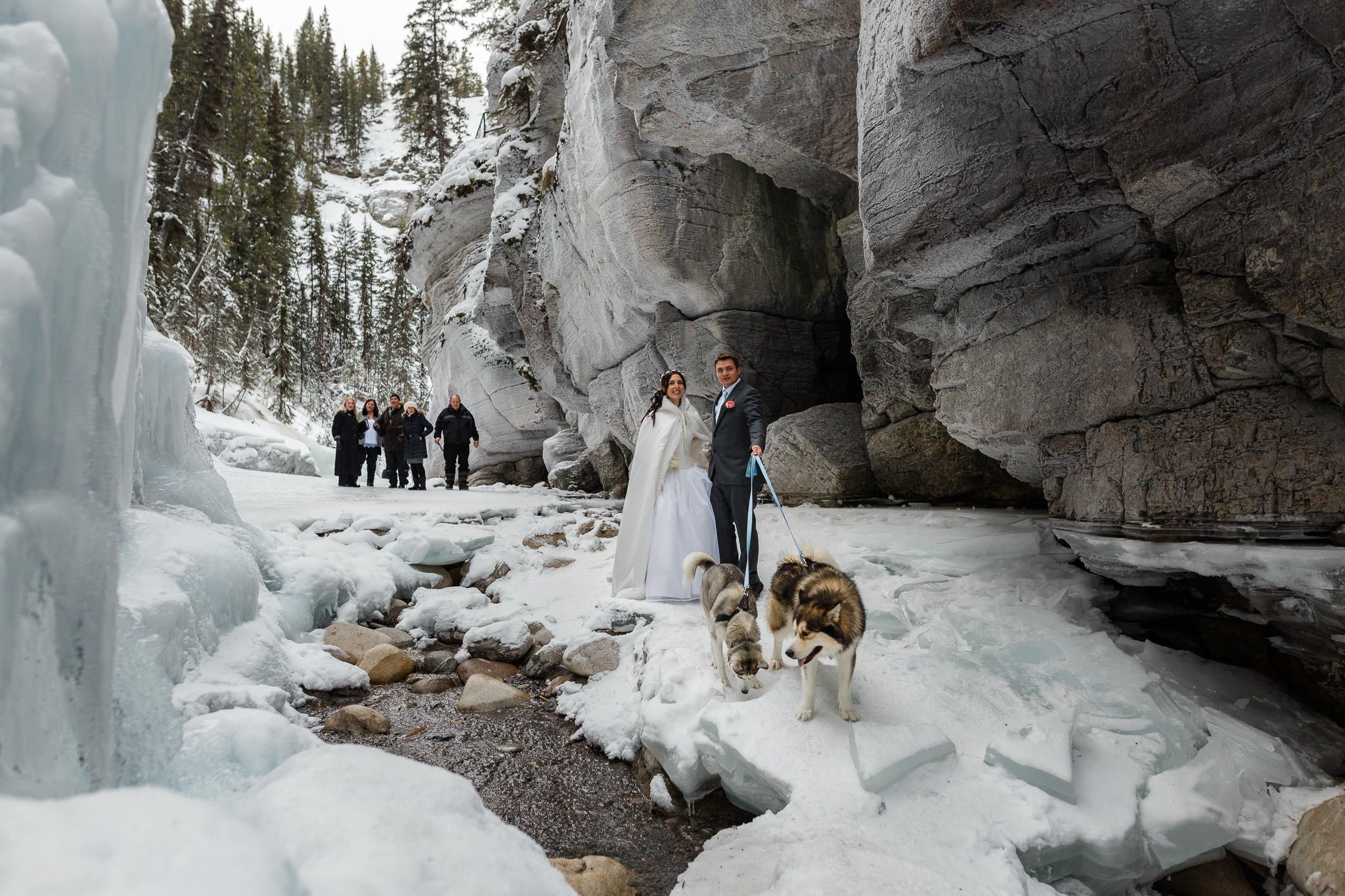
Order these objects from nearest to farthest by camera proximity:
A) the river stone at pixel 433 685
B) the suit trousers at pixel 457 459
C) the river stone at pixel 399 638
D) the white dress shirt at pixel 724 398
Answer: the river stone at pixel 433 685
the white dress shirt at pixel 724 398
the river stone at pixel 399 638
the suit trousers at pixel 457 459

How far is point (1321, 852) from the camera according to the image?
111 inches

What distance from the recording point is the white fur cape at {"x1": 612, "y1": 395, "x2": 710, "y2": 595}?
651 centimetres

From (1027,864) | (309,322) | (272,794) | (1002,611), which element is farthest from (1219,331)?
(309,322)

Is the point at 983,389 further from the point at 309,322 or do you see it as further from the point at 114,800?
the point at 309,322

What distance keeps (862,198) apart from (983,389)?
1979 millimetres

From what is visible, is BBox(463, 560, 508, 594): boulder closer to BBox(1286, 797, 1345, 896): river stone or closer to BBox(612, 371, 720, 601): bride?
BBox(612, 371, 720, 601): bride

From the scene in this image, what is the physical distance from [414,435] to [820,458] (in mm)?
9431

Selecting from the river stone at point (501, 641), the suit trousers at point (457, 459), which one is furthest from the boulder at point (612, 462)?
the river stone at point (501, 641)

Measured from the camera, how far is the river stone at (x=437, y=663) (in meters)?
5.91

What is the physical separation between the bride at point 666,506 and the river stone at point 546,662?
960mm

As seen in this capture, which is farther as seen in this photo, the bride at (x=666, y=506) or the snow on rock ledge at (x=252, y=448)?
the snow on rock ledge at (x=252, y=448)

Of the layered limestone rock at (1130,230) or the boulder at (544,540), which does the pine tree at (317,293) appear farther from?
the layered limestone rock at (1130,230)

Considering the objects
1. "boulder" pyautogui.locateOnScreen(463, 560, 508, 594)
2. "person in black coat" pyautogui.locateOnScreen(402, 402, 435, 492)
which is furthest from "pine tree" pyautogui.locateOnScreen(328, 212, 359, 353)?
"boulder" pyautogui.locateOnScreen(463, 560, 508, 594)

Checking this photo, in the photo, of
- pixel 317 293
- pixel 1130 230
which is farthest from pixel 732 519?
pixel 317 293
